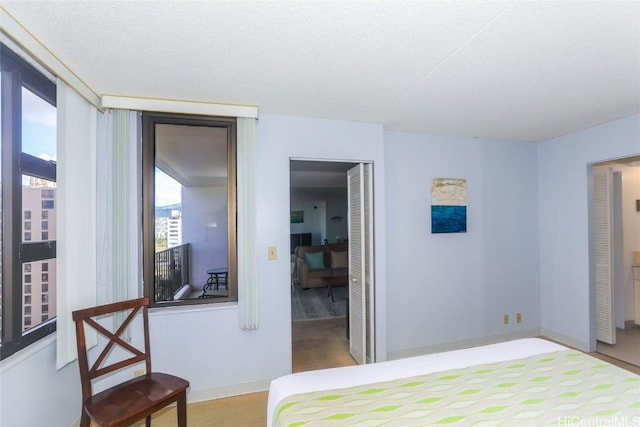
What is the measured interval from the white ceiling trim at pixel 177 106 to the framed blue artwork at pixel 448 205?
7.03 feet

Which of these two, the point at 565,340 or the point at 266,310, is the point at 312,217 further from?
the point at 565,340

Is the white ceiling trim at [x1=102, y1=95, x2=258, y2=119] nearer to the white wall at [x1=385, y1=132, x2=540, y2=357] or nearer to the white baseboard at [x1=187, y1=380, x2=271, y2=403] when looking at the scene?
the white wall at [x1=385, y1=132, x2=540, y2=357]

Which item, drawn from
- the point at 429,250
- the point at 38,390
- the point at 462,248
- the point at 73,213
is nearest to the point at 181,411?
the point at 38,390

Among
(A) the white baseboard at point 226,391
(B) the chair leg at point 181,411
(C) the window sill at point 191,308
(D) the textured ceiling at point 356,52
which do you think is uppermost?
(D) the textured ceiling at point 356,52

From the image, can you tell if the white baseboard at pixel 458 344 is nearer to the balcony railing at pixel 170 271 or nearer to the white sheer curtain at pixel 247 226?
the white sheer curtain at pixel 247 226

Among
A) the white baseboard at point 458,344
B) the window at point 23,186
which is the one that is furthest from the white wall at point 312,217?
the window at point 23,186

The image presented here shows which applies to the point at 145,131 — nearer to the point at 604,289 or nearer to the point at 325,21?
the point at 325,21

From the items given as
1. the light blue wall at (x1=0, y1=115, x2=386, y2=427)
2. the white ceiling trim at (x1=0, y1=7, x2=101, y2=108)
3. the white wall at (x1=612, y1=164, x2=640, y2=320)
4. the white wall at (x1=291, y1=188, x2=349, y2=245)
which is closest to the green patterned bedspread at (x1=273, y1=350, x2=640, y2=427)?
the light blue wall at (x1=0, y1=115, x2=386, y2=427)

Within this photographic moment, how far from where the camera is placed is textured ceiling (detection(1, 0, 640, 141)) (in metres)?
1.33

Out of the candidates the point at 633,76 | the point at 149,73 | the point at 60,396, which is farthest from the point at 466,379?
the point at 149,73

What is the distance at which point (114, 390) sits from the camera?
1.76 metres

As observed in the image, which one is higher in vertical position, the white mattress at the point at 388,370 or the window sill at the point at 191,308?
the window sill at the point at 191,308

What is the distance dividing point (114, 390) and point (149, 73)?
79.2 inches

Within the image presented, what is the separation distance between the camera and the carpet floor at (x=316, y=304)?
179 inches
